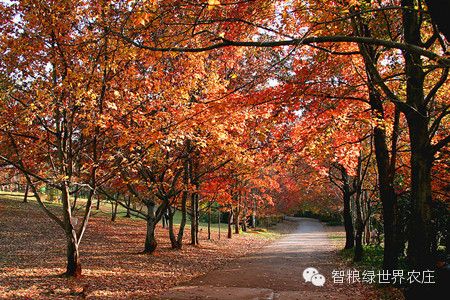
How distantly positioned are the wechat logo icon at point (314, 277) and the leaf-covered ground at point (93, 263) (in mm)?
3855

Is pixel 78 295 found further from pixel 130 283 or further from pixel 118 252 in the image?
pixel 118 252

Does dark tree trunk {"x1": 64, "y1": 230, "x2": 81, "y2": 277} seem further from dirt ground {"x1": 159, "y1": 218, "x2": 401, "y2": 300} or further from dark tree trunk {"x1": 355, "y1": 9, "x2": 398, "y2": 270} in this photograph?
dark tree trunk {"x1": 355, "y1": 9, "x2": 398, "y2": 270}

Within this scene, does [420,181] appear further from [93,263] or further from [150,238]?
[150,238]

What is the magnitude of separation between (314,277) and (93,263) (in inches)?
328

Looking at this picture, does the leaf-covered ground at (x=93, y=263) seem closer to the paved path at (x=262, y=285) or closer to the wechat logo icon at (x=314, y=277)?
the paved path at (x=262, y=285)

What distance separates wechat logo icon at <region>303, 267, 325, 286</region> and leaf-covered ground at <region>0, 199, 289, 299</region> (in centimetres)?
385

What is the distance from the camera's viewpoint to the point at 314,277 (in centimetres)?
1230

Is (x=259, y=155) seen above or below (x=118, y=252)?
above

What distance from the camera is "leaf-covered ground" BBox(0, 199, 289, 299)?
9.23 m

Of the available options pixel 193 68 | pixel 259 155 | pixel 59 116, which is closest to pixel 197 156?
pixel 259 155

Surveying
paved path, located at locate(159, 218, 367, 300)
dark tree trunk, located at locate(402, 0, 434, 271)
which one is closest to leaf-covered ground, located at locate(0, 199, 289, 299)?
paved path, located at locate(159, 218, 367, 300)

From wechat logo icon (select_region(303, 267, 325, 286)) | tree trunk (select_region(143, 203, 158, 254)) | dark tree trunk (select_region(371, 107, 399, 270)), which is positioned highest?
dark tree trunk (select_region(371, 107, 399, 270))

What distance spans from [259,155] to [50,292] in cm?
979

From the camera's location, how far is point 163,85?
41.3ft
